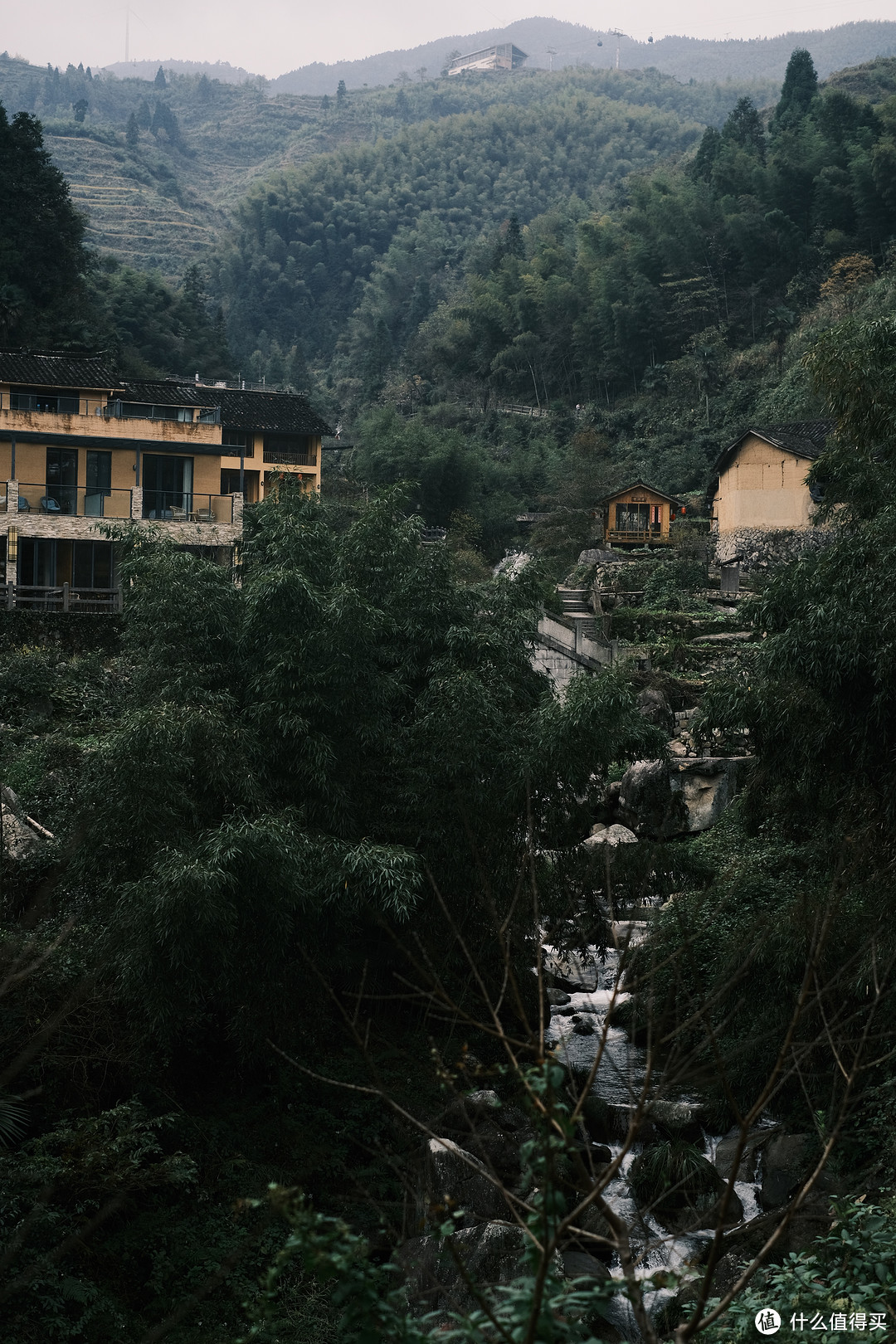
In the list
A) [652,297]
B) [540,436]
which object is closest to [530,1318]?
[540,436]

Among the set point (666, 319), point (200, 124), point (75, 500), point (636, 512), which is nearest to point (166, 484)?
point (75, 500)

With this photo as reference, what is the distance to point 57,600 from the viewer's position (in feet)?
75.0

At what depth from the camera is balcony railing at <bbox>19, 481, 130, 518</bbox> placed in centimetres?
2519

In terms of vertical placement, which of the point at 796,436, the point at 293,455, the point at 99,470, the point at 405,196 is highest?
the point at 405,196

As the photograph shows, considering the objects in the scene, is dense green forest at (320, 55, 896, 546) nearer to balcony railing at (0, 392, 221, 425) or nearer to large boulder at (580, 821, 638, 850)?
balcony railing at (0, 392, 221, 425)

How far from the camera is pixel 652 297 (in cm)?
5906

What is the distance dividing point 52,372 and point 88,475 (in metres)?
2.76

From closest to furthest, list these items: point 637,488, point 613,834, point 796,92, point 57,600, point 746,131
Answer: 1. point 613,834
2. point 57,600
3. point 637,488
4. point 796,92
5. point 746,131

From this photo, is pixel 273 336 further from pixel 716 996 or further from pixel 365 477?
pixel 716 996

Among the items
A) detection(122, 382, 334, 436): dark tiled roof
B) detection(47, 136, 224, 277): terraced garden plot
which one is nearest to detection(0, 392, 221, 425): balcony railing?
detection(122, 382, 334, 436): dark tiled roof

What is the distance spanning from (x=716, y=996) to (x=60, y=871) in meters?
8.62

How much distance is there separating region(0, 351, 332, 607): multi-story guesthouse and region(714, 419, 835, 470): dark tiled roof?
16456 mm

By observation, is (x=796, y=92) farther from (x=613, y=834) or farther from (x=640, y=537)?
(x=613, y=834)

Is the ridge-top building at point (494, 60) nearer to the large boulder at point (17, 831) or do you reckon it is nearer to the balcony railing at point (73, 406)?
the balcony railing at point (73, 406)
